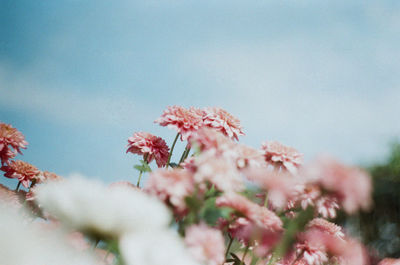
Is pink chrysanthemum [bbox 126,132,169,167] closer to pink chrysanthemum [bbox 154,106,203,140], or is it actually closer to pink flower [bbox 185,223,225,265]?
pink chrysanthemum [bbox 154,106,203,140]

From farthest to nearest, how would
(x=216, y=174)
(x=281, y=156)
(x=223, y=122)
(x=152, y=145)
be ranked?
(x=152, y=145)
(x=223, y=122)
(x=281, y=156)
(x=216, y=174)

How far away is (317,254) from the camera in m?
0.82

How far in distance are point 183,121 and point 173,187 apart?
1.86 ft

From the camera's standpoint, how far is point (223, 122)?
3.41ft

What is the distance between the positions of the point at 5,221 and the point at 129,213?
0.12m

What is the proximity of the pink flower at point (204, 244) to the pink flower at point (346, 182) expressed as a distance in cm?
16

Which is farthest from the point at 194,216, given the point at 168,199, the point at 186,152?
the point at 186,152

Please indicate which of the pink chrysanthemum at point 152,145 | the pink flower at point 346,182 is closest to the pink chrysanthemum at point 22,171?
the pink chrysanthemum at point 152,145

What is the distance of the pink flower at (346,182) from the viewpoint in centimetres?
47

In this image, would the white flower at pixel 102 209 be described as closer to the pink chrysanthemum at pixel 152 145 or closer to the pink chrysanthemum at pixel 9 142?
the pink chrysanthemum at pixel 152 145

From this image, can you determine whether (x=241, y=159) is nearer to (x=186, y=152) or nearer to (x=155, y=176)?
(x=155, y=176)

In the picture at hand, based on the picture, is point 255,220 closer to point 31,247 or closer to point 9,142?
point 31,247

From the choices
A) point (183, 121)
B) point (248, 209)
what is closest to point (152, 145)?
point (183, 121)

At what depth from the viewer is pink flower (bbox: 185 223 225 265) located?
46 cm
